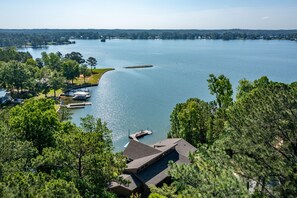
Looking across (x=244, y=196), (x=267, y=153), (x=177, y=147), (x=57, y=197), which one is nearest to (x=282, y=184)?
(x=267, y=153)

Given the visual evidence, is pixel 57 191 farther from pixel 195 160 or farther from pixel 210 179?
pixel 195 160

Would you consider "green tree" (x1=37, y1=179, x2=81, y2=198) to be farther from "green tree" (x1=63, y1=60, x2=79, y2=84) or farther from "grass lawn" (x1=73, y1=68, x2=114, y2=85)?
"grass lawn" (x1=73, y1=68, x2=114, y2=85)

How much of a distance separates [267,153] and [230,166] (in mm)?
1589

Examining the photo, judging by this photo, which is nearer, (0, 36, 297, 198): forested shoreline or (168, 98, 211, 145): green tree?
(0, 36, 297, 198): forested shoreline

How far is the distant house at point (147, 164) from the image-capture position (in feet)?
74.2

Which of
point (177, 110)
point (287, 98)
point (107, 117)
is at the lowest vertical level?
point (107, 117)

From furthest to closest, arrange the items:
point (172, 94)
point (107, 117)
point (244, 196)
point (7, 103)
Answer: point (172, 94)
point (7, 103)
point (107, 117)
point (244, 196)

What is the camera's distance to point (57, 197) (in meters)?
9.20

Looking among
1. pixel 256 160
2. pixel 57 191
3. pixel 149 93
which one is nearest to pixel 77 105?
pixel 149 93

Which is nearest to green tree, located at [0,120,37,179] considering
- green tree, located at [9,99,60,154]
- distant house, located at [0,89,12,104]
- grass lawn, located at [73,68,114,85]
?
green tree, located at [9,99,60,154]

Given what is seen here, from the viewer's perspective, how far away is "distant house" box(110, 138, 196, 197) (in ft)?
74.2

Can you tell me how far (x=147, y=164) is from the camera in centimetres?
2456

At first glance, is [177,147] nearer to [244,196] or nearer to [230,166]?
[230,166]

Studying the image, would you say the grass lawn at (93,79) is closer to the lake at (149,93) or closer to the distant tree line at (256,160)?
the lake at (149,93)
